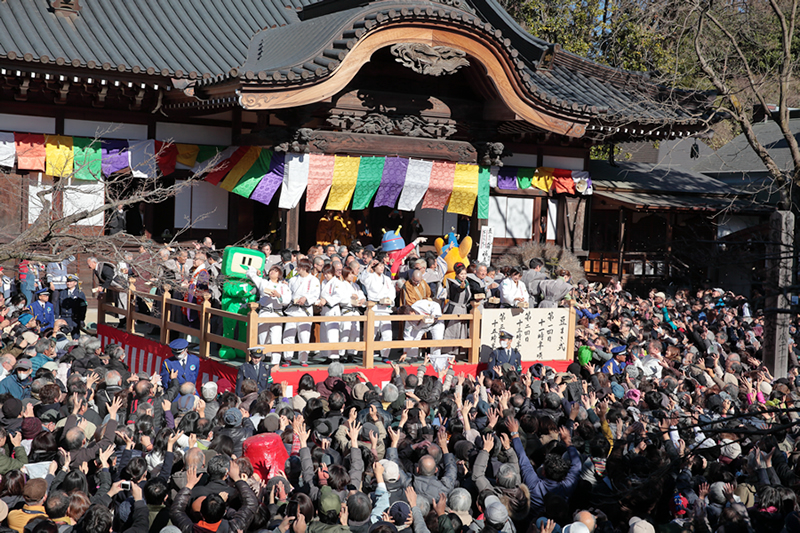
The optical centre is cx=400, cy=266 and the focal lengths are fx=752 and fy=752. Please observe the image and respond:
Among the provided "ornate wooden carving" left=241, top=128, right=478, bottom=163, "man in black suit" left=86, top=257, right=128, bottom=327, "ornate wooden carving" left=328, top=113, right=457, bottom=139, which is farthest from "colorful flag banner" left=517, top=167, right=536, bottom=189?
"man in black suit" left=86, top=257, right=128, bottom=327

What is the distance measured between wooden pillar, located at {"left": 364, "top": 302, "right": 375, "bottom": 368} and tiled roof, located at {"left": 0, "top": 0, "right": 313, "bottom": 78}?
5959 mm

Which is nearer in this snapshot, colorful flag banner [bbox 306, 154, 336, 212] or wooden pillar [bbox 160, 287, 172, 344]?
wooden pillar [bbox 160, 287, 172, 344]

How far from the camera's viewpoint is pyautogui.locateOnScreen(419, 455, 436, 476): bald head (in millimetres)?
5605

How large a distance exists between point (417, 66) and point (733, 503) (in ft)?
30.9

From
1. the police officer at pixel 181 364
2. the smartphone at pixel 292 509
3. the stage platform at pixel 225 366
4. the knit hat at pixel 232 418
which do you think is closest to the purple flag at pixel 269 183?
the stage platform at pixel 225 366

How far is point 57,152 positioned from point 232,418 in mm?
8782

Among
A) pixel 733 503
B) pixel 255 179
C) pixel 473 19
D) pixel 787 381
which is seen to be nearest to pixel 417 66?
pixel 473 19

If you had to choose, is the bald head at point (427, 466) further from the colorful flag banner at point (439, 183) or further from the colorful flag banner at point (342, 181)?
the colorful flag banner at point (439, 183)

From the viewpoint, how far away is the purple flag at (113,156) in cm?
1334

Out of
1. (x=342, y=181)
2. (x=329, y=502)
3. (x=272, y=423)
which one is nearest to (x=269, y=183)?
(x=342, y=181)

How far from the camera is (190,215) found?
14633 mm

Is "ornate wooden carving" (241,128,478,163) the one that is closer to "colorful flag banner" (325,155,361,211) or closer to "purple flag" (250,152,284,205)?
"colorful flag banner" (325,155,361,211)

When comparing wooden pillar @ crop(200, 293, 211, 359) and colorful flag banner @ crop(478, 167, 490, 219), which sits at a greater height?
colorful flag banner @ crop(478, 167, 490, 219)

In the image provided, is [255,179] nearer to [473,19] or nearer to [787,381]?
[473,19]
